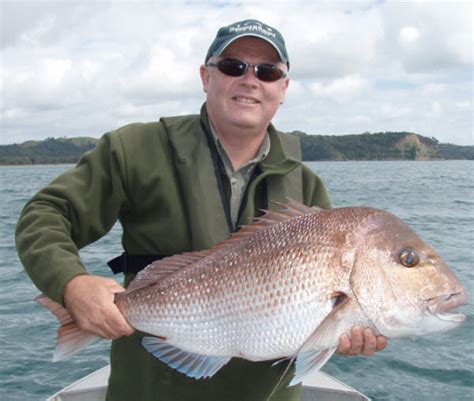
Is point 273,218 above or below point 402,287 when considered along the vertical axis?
above

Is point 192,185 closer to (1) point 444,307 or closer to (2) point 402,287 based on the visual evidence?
(2) point 402,287

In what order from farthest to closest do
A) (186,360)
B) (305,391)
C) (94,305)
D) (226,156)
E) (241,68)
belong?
(305,391) → (226,156) → (241,68) → (186,360) → (94,305)

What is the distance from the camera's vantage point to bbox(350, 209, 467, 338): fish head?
2.72 metres

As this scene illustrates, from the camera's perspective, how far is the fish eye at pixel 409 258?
9.16 ft

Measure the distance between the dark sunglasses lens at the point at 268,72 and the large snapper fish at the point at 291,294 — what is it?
921 mm

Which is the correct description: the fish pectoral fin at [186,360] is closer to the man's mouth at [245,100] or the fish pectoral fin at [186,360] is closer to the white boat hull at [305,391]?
the man's mouth at [245,100]

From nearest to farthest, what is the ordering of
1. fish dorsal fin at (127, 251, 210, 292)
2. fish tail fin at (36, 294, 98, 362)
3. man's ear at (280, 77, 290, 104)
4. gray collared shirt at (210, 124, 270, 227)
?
fish tail fin at (36, 294, 98, 362) < fish dorsal fin at (127, 251, 210, 292) < gray collared shirt at (210, 124, 270, 227) < man's ear at (280, 77, 290, 104)

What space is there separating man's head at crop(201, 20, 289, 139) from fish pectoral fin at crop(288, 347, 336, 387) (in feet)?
4.47

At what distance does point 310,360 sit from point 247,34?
→ 1.89 m

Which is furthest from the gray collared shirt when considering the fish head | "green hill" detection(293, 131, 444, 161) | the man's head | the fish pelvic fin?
"green hill" detection(293, 131, 444, 161)

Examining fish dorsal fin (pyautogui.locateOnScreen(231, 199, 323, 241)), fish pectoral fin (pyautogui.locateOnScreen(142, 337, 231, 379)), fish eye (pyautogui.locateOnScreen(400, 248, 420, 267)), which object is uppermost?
fish dorsal fin (pyautogui.locateOnScreen(231, 199, 323, 241))

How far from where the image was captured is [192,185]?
3.23 metres

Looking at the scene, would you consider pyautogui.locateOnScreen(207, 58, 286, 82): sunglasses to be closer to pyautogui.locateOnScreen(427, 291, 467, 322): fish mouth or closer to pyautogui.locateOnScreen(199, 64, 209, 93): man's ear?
pyautogui.locateOnScreen(199, 64, 209, 93): man's ear

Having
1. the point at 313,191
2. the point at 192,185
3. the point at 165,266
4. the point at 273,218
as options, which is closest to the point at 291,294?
the point at 273,218
